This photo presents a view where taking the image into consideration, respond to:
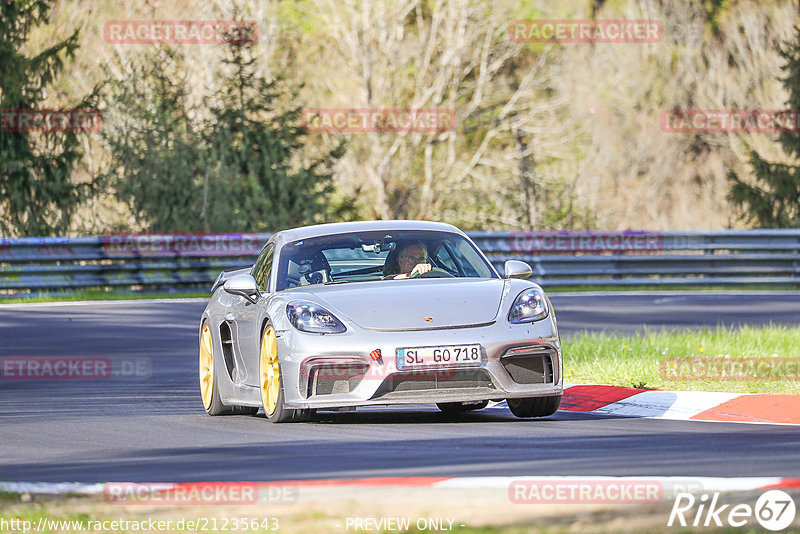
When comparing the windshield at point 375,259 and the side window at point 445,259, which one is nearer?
the windshield at point 375,259

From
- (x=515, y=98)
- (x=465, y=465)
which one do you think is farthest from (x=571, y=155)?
(x=465, y=465)

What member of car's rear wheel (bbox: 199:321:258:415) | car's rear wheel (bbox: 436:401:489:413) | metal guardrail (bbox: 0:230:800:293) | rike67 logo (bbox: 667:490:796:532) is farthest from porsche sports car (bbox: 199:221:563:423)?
metal guardrail (bbox: 0:230:800:293)

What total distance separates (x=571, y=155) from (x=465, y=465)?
1481 inches

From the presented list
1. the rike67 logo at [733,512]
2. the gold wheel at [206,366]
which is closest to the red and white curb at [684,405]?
the gold wheel at [206,366]

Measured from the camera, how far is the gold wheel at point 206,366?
37.3ft

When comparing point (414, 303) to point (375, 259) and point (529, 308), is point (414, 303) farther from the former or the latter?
point (375, 259)

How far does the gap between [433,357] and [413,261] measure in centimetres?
144

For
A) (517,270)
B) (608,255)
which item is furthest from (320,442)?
(608,255)

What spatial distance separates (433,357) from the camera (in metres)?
9.41

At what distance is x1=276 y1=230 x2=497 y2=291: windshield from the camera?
34.9ft

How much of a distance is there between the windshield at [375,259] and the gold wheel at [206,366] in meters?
1.14

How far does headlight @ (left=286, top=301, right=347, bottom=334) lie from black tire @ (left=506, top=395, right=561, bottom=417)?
1.42 m

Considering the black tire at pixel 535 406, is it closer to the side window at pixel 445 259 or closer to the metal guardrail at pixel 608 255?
the side window at pixel 445 259

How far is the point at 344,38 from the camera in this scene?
139 feet
